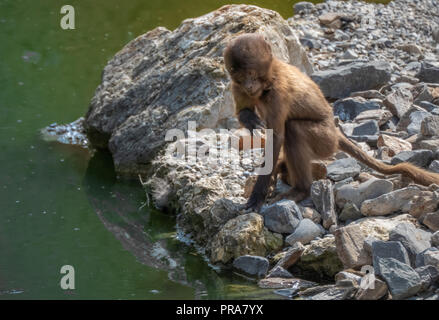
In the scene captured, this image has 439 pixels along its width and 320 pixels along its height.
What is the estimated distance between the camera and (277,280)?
4836 mm

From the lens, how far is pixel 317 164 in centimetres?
580

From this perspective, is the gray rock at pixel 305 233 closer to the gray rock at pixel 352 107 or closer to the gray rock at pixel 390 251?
the gray rock at pixel 390 251

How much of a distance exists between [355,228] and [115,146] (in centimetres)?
349

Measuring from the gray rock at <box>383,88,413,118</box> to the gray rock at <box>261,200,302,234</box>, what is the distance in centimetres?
242

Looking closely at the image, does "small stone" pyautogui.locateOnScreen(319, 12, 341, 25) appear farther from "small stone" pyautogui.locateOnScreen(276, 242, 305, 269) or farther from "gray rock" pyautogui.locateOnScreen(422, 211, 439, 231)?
"small stone" pyautogui.locateOnScreen(276, 242, 305, 269)

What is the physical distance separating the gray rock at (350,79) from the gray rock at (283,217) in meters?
2.87

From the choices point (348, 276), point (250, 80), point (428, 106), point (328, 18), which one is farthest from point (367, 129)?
point (328, 18)

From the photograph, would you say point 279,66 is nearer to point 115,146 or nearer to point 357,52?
point 115,146

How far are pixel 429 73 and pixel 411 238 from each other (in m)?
4.07

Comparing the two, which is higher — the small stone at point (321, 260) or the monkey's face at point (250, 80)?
the monkey's face at point (250, 80)

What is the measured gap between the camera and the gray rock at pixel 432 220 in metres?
4.85

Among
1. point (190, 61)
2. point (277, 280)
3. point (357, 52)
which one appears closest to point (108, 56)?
point (190, 61)

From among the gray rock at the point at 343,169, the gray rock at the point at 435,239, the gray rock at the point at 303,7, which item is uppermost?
the gray rock at the point at 303,7

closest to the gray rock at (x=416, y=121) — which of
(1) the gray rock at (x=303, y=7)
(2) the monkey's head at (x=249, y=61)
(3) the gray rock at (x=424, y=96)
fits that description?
(3) the gray rock at (x=424, y=96)
